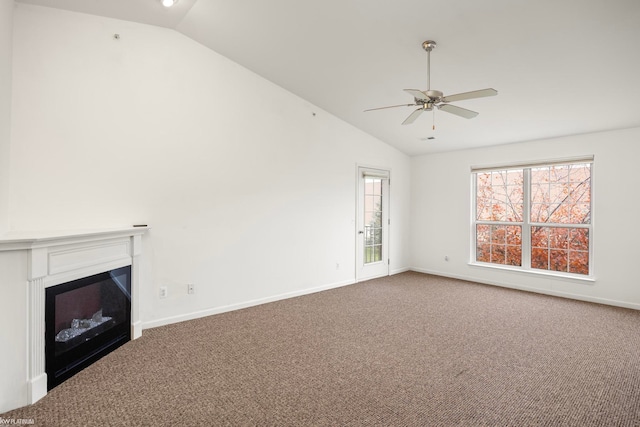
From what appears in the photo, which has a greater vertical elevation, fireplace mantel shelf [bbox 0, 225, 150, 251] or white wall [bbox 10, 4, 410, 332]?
white wall [bbox 10, 4, 410, 332]

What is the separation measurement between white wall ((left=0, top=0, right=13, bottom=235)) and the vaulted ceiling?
0.39m

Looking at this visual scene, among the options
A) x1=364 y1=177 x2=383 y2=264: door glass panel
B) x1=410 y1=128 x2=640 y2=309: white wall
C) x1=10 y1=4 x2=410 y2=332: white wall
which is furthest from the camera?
x1=364 y1=177 x2=383 y2=264: door glass panel

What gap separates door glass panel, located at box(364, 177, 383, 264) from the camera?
19.4 ft

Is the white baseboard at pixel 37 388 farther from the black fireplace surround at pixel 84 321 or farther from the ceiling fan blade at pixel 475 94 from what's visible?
the ceiling fan blade at pixel 475 94

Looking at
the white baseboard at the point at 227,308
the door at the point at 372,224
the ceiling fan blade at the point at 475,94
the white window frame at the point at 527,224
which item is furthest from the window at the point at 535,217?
the ceiling fan blade at the point at 475,94

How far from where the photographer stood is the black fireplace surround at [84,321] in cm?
240

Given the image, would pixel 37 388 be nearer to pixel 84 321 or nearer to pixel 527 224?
pixel 84 321

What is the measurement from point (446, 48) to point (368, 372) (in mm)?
3101

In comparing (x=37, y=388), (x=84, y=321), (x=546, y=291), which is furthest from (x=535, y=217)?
(x=37, y=388)

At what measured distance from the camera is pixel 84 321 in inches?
109

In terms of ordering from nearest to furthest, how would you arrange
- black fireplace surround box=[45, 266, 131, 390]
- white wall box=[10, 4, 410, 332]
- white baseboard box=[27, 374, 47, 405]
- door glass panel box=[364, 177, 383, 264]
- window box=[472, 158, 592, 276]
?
1. white baseboard box=[27, 374, 47, 405]
2. black fireplace surround box=[45, 266, 131, 390]
3. white wall box=[10, 4, 410, 332]
4. window box=[472, 158, 592, 276]
5. door glass panel box=[364, 177, 383, 264]

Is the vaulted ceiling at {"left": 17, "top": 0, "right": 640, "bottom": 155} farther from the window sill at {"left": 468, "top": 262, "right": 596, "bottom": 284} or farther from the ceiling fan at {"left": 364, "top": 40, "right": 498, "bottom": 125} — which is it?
the window sill at {"left": 468, "top": 262, "right": 596, "bottom": 284}

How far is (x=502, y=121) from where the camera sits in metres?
4.53

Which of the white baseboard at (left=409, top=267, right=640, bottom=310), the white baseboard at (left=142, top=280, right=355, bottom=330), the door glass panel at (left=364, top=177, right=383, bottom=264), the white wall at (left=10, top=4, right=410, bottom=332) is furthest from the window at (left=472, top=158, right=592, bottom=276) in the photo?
the white baseboard at (left=142, top=280, right=355, bottom=330)
